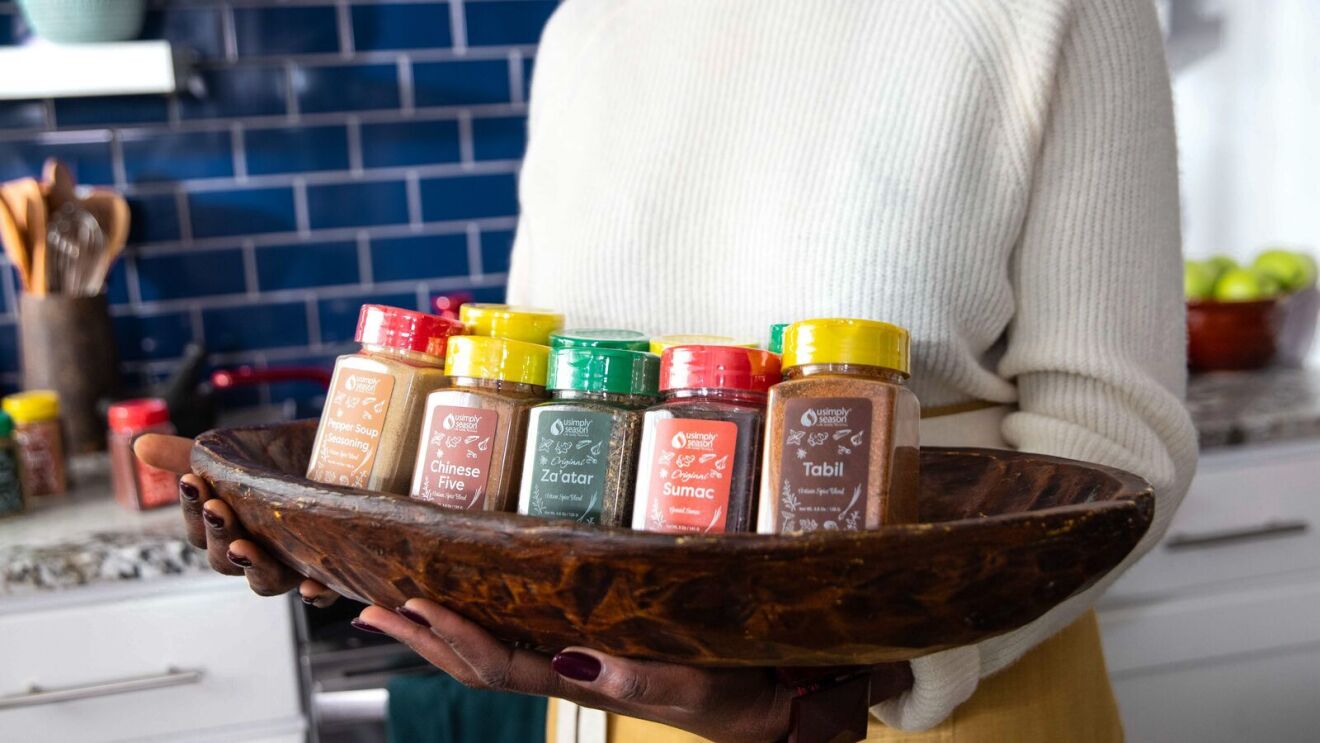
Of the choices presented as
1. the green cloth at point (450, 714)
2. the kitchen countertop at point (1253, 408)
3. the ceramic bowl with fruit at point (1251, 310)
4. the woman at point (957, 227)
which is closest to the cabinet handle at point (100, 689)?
the green cloth at point (450, 714)

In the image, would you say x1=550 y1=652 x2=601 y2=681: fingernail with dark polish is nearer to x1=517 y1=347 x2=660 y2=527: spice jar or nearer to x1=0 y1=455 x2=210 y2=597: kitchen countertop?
x1=517 y1=347 x2=660 y2=527: spice jar

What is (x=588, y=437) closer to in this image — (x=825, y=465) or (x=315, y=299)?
(x=825, y=465)

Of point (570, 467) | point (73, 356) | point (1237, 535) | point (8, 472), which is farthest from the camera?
point (73, 356)

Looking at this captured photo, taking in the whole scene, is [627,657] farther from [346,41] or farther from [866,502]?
[346,41]

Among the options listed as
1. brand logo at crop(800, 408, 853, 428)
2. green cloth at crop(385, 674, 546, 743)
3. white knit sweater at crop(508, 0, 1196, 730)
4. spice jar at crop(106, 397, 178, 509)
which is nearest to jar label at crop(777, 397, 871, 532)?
brand logo at crop(800, 408, 853, 428)

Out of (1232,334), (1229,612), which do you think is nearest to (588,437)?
(1229,612)

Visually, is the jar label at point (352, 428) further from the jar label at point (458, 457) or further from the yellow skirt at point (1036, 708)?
the yellow skirt at point (1036, 708)

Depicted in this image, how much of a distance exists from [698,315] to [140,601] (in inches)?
28.8

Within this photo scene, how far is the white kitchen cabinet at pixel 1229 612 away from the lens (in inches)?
53.6

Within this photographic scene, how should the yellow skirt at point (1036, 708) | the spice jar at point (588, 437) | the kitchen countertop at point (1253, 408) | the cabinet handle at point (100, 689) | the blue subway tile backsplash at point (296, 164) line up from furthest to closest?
the blue subway tile backsplash at point (296, 164) → the kitchen countertop at point (1253, 408) → the cabinet handle at point (100, 689) → the yellow skirt at point (1036, 708) → the spice jar at point (588, 437)

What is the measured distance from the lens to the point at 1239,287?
163 cm

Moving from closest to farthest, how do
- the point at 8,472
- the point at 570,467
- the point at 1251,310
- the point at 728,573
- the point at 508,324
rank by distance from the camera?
the point at 728,573, the point at 570,467, the point at 508,324, the point at 8,472, the point at 1251,310

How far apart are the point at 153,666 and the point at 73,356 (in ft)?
1.82

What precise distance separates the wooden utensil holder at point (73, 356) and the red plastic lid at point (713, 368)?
4.05ft
